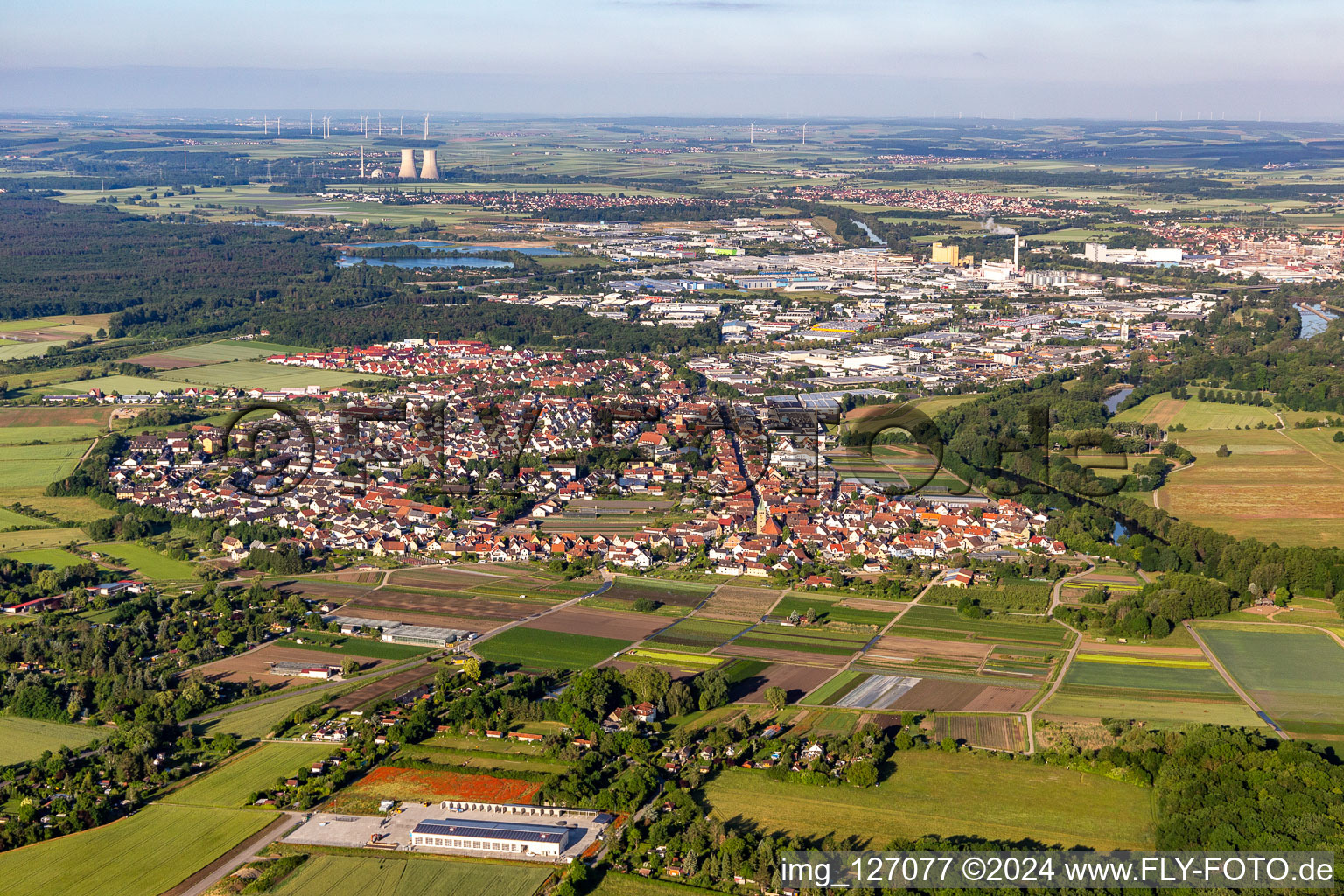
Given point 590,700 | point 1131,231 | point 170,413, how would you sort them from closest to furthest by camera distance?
point 590,700, point 170,413, point 1131,231

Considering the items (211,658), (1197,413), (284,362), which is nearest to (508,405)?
(284,362)

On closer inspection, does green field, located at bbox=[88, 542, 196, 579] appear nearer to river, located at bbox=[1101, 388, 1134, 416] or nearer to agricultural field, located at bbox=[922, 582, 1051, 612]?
agricultural field, located at bbox=[922, 582, 1051, 612]

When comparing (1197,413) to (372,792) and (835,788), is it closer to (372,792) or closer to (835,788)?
(835,788)

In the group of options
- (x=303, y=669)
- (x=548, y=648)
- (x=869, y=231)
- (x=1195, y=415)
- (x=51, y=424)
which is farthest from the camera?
(x=869, y=231)

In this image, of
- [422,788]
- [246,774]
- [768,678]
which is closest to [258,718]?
[246,774]

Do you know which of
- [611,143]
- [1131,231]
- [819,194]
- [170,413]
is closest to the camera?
[170,413]

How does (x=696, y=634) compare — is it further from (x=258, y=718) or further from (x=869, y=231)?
(x=869, y=231)

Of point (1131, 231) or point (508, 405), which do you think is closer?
point (508, 405)

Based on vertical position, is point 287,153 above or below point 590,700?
above
